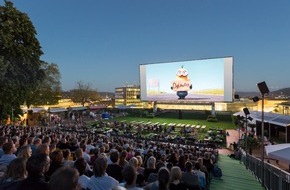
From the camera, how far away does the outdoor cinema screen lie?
50.8 metres

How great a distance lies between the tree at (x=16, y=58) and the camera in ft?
77.0

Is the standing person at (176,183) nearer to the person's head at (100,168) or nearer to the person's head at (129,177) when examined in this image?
the person's head at (129,177)

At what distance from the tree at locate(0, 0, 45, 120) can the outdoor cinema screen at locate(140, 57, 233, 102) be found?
111 ft

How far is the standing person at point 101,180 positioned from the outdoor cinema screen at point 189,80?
49.3m

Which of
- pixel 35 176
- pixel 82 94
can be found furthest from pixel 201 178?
pixel 82 94

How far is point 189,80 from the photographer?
2148 inches

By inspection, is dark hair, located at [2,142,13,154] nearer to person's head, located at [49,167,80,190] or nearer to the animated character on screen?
person's head, located at [49,167,80,190]

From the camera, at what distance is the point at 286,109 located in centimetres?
4097

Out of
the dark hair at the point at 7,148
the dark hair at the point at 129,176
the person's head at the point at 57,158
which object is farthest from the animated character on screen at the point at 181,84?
the dark hair at the point at 129,176

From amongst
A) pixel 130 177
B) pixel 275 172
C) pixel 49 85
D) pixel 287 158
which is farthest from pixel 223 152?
pixel 49 85

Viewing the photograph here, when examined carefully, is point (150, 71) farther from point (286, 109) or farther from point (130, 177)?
point (130, 177)

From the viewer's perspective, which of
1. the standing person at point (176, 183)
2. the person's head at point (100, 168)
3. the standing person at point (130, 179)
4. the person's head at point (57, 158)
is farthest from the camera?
the person's head at point (57, 158)

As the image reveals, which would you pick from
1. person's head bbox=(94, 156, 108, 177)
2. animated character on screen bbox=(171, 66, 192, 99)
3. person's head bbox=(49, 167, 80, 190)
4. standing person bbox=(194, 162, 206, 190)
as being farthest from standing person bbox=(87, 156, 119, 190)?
animated character on screen bbox=(171, 66, 192, 99)

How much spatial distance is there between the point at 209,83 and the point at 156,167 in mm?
47802
